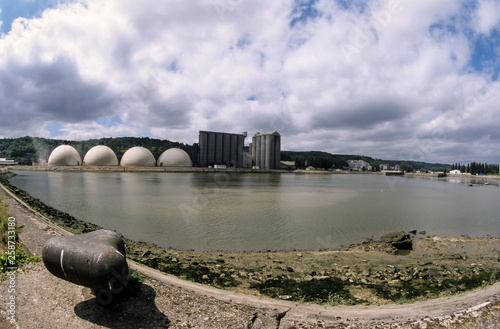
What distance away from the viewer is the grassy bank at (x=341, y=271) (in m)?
7.97

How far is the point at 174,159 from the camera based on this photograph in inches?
4786

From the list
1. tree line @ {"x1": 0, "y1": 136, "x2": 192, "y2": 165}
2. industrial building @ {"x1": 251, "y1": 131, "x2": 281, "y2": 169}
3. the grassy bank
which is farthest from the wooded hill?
the grassy bank

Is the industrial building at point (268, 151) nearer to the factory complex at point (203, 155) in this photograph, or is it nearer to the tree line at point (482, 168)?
the factory complex at point (203, 155)

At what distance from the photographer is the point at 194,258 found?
11.3 meters

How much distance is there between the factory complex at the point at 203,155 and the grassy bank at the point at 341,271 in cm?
11044

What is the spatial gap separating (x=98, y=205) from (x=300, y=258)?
67.5 ft

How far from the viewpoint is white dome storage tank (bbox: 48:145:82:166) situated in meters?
110

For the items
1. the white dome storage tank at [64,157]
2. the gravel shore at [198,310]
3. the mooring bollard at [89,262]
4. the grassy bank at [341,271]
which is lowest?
the grassy bank at [341,271]

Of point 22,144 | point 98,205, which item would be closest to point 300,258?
point 98,205

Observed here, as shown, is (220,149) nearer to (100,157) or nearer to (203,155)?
(203,155)

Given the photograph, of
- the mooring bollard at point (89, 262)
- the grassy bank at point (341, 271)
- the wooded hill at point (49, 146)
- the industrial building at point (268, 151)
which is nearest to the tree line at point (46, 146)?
the wooded hill at point (49, 146)

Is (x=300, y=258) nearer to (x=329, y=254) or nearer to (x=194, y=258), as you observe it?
(x=329, y=254)

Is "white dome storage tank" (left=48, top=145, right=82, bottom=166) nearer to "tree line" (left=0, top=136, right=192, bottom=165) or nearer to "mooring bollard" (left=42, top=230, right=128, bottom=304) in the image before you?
"tree line" (left=0, top=136, right=192, bottom=165)

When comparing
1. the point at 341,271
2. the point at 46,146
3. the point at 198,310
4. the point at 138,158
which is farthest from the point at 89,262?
the point at 46,146
